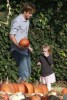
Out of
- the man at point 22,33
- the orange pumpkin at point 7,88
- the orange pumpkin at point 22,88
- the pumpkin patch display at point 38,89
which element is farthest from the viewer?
the man at point 22,33

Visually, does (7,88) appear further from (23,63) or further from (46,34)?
(46,34)

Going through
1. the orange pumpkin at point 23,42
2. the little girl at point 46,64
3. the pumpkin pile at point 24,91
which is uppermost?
the orange pumpkin at point 23,42

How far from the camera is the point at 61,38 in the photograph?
9.37 metres

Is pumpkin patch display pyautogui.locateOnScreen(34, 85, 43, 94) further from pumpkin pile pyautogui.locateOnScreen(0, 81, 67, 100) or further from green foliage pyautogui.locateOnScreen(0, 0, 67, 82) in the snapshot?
green foliage pyautogui.locateOnScreen(0, 0, 67, 82)

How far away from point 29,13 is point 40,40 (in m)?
2.25

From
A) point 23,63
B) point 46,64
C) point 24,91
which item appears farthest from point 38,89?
point 46,64

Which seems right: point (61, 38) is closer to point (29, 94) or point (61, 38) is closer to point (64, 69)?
point (64, 69)

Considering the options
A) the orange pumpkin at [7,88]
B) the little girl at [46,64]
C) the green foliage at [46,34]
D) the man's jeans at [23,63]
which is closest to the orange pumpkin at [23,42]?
the man's jeans at [23,63]

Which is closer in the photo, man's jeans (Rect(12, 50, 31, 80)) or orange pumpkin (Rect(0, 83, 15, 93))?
orange pumpkin (Rect(0, 83, 15, 93))

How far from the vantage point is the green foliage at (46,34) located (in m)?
9.30

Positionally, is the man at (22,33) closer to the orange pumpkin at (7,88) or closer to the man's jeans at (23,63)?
the man's jeans at (23,63)

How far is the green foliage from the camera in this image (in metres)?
9.30

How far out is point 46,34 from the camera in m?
9.41

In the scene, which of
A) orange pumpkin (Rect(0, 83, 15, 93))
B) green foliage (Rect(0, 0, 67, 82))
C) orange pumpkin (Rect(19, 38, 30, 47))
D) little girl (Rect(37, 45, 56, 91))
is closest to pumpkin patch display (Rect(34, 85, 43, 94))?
orange pumpkin (Rect(0, 83, 15, 93))
